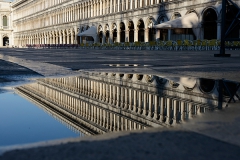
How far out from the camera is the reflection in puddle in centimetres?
253

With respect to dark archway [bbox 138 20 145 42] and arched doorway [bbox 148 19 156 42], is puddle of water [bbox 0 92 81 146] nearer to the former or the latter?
arched doorway [bbox 148 19 156 42]

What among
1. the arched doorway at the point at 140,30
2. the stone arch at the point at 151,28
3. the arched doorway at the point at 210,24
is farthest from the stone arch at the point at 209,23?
the arched doorway at the point at 140,30

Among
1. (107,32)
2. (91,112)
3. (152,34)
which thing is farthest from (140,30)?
(91,112)

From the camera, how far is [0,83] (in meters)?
4.74

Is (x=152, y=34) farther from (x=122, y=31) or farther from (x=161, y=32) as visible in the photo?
(x=122, y=31)

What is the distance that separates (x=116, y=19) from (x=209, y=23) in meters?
17.3

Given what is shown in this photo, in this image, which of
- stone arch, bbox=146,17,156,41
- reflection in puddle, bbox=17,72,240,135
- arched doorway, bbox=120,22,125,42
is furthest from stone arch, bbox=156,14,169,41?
reflection in puddle, bbox=17,72,240,135

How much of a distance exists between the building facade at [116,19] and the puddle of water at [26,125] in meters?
27.9

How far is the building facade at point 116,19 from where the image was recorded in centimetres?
3194

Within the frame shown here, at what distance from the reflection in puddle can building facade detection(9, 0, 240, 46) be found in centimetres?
2631

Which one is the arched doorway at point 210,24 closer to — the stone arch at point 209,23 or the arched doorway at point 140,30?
the stone arch at point 209,23

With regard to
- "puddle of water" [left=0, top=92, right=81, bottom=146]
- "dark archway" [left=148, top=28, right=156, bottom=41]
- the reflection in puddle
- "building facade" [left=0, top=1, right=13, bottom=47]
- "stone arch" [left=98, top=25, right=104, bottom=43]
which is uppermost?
"building facade" [left=0, top=1, right=13, bottom=47]

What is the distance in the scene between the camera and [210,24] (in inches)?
1277

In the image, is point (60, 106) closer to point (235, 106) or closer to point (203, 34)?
point (235, 106)
